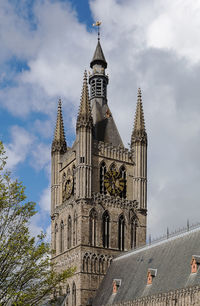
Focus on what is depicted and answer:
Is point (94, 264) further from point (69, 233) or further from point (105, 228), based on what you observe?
point (69, 233)

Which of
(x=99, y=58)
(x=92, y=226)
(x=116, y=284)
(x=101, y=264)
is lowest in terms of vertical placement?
(x=116, y=284)

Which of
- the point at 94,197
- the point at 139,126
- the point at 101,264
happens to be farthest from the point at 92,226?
the point at 139,126

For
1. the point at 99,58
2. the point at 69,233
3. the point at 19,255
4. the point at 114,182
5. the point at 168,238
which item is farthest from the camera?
the point at 99,58

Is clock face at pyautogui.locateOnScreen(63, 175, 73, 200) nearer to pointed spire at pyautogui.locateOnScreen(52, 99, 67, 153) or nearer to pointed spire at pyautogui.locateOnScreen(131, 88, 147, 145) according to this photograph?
pointed spire at pyautogui.locateOnScreen(52, 99, 67, 153)

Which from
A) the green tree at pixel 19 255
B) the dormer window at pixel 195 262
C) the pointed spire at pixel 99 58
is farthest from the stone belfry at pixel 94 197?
the green tree at pixel 19 255

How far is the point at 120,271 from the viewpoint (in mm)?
48906

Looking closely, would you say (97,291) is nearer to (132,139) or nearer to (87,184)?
(87,184)

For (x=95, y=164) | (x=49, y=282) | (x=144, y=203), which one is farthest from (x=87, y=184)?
(x=49, y=282)

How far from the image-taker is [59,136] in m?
61.4

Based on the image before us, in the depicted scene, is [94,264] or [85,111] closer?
[94,264]

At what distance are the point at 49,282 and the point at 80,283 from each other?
1022 inches

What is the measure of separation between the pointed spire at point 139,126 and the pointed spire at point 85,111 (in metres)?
5.68

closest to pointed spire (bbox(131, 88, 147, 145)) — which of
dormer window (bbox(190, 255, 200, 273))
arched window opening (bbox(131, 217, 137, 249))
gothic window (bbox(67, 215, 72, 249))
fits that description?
arched window opening (bbox(131, 217, 137, 249))

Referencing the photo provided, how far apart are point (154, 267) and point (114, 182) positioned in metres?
13.2
